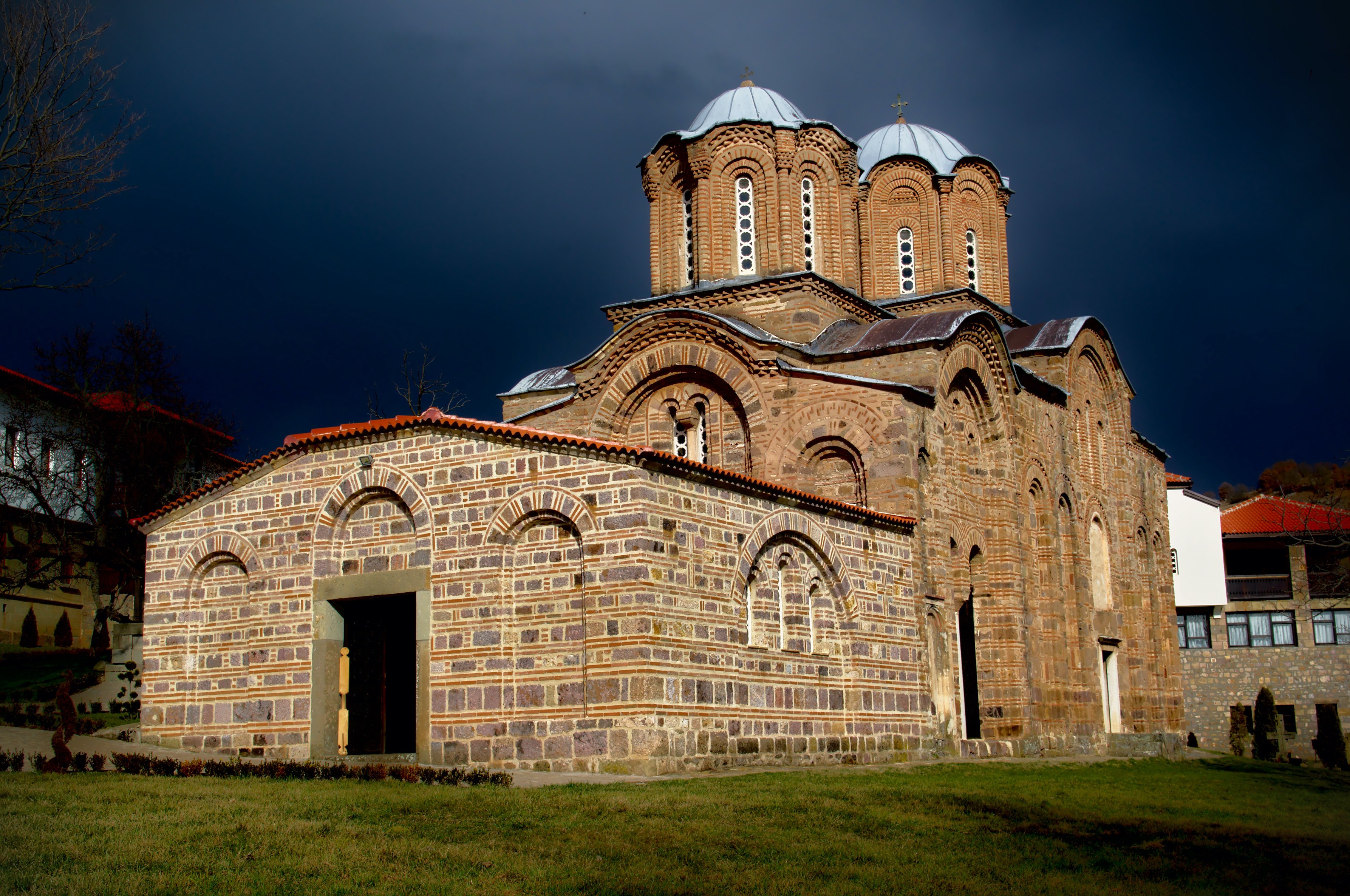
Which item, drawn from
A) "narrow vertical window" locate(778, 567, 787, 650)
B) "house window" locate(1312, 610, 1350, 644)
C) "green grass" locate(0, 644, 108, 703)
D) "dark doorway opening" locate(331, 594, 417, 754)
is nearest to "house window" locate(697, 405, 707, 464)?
"narrow vertical window" locate(778, 567, 787, 650)

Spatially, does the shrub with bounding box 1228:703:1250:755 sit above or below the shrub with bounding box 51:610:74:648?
below

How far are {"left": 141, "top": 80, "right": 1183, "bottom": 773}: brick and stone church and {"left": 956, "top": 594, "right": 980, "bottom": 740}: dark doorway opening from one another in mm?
50

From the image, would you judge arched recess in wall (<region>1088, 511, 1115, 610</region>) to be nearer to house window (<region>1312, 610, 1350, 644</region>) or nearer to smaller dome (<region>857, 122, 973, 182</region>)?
smaller dome (<region>857, 122, 973, 182</region>)

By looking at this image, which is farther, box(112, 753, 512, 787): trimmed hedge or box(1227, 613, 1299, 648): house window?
box(1227, 613, 1299, 648): house window

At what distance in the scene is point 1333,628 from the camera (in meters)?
33.7

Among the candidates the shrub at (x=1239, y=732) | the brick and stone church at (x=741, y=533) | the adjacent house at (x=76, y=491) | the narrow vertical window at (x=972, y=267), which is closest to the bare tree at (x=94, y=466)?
the adjacent house at (x=76, y=491)

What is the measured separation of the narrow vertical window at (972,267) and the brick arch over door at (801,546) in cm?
1123

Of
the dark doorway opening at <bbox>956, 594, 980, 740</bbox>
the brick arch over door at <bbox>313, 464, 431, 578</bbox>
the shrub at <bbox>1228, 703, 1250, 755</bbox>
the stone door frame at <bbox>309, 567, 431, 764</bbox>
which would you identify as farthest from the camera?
the shrub at <bbox>1228, 703, 1250, 755</bbox>

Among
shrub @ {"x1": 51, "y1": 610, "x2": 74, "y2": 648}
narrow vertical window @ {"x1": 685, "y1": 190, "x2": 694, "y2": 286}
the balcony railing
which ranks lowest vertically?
shrub @ {"x1": 51, "y1": 610, "x2": 74, "y2": 648}

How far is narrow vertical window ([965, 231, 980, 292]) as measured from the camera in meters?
24.4

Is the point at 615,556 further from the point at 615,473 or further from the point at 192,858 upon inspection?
the point at 192,858

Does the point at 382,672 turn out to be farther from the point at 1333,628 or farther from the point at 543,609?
the point at 1333,628

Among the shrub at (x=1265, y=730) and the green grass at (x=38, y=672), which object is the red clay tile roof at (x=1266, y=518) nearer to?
the shrub at (x=1265, y=730)

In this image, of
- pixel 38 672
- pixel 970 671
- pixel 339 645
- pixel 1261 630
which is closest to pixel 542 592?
pixel 339 645
